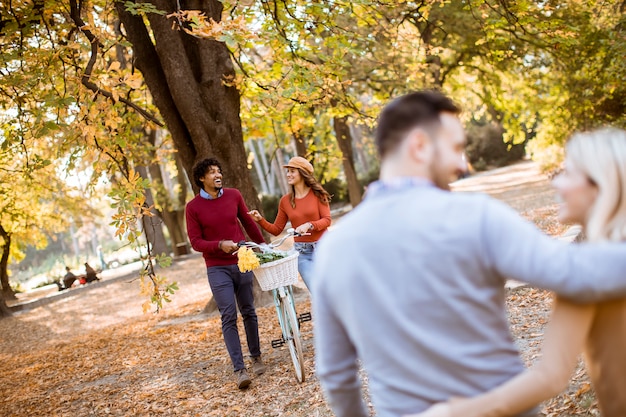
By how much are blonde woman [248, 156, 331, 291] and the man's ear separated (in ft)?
16.6

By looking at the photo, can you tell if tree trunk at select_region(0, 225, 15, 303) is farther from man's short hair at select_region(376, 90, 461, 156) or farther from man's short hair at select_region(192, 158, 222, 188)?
man's short hair at select_region(376, 90, 461, 156)

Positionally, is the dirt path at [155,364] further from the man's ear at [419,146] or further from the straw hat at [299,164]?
the man's ear at [419,146]

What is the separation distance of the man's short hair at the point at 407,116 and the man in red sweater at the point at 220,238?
4.83m

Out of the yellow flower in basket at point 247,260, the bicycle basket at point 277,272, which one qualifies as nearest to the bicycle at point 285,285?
the bicycle basket at point 277,272

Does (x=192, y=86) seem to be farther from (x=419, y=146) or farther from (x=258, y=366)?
(x=419, y=146)

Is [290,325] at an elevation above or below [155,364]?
above

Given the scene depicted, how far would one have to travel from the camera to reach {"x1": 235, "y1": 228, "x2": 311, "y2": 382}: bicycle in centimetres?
642

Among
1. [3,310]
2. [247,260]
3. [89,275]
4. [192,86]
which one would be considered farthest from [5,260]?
[247,260]

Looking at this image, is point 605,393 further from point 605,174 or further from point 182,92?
point 182,92

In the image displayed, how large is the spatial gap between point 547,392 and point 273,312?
953 centimetres

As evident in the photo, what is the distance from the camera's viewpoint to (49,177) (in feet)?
76.0

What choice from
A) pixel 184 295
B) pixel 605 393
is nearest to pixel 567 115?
pixel 184 295

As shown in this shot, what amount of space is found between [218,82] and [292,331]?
15.2 feet

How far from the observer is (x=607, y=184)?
70.7 inches
